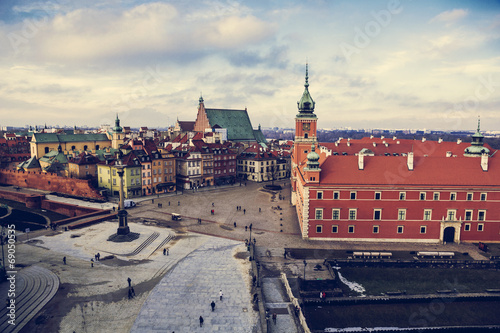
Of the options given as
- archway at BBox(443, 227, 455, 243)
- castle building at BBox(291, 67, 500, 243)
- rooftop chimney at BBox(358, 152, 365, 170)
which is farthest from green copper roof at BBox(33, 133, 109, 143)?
archway at BBox(443, 227, 455, 243)

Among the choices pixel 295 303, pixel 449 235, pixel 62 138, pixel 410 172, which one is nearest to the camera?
pixel 295 303

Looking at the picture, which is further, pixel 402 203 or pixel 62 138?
pixel 62 138

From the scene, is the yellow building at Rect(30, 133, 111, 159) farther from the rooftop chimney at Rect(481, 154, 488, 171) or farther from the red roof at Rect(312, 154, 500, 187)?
the rooftop chimney at Rect(481, 154, 488, 171)

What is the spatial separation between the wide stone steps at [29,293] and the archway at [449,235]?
5207 centimetres

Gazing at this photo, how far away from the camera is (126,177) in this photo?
257ft

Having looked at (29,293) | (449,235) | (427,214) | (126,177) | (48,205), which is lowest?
(29,293)

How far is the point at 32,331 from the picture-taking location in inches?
1122

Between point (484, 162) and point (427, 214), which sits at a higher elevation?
point (484, 162)

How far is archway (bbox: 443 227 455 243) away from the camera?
51406 millimetres

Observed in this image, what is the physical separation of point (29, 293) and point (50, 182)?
56389mm

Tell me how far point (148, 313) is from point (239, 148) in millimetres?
88935

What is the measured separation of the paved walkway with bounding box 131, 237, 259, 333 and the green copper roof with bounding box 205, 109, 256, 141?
91.5m

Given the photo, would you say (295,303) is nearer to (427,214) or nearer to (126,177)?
(427,214)

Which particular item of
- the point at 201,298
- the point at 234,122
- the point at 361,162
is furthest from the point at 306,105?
the point at 234,122
